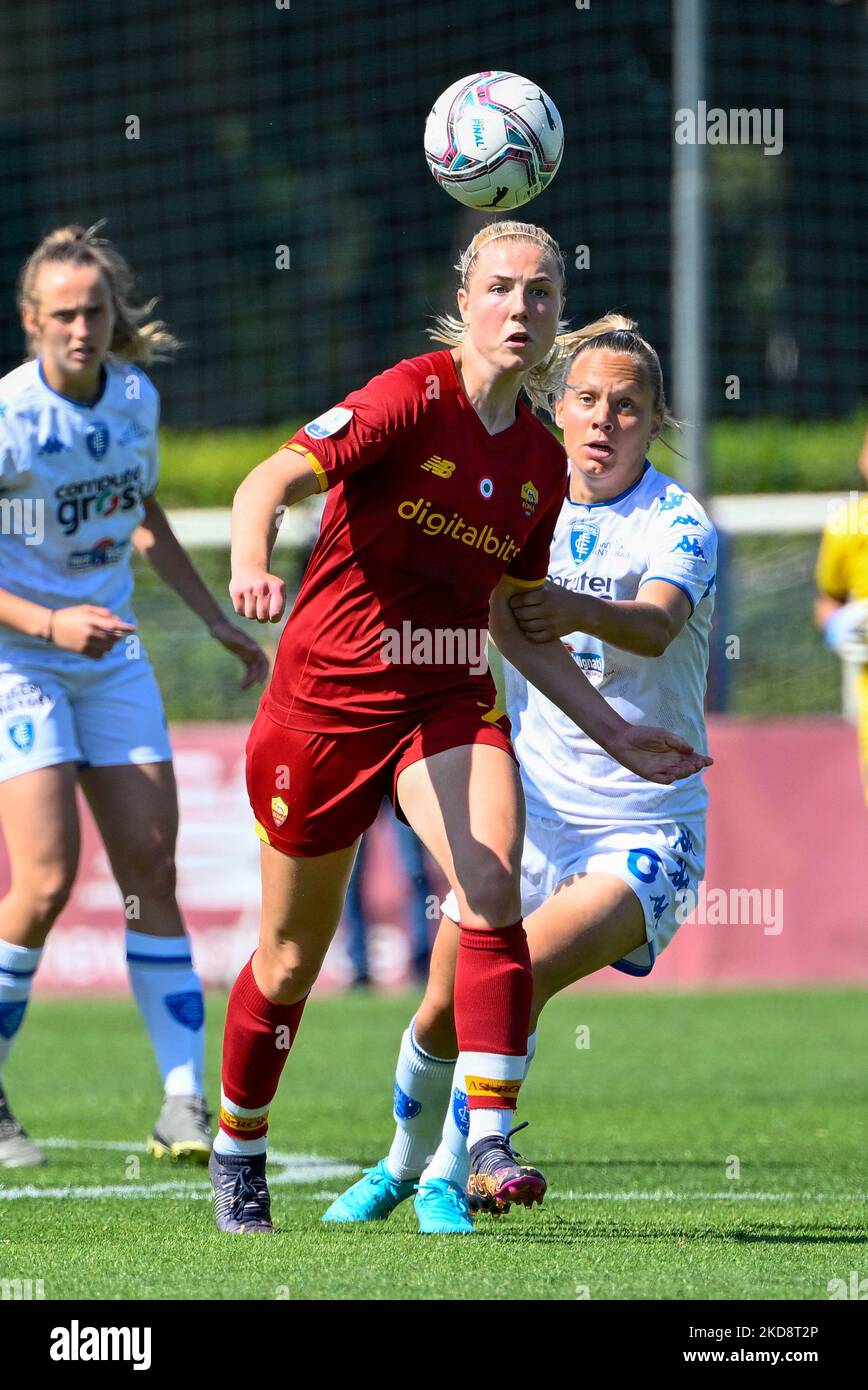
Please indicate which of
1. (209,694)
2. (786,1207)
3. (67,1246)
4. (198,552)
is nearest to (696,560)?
(786,1207)

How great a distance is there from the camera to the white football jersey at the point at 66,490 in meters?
5.87

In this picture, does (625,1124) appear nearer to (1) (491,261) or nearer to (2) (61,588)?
(2) (61,588)

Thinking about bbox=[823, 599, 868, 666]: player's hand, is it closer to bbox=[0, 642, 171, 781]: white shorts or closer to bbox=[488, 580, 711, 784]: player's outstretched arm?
bbox=[0, 642, 171, 781]: white shorts

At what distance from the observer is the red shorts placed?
4332 millimetres

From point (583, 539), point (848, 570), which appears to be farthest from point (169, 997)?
point (848, 570)

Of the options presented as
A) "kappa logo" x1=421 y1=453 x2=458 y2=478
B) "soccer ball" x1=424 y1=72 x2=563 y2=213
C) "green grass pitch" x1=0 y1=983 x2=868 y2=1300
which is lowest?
"green grass pitch" x1=0 y1=983 x2=868 y2=1300

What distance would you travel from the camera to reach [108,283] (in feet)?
19.5

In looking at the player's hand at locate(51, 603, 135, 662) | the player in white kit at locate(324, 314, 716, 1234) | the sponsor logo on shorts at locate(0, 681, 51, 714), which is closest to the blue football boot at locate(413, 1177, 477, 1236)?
the player in white kit at locate(324, 314, 716, 1234)

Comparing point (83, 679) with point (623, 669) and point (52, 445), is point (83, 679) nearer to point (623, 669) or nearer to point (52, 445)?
point (52, 445)

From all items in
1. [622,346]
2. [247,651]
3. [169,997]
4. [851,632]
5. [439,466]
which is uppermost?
[622,346]

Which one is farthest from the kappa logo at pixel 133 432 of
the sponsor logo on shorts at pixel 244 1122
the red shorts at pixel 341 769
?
the sponsor logo on shorts at pixel 244 1122

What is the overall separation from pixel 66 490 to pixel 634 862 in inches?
81.1

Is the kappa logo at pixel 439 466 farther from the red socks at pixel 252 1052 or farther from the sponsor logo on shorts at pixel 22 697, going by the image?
the sponsor logo on shorts at pixel 22 697
